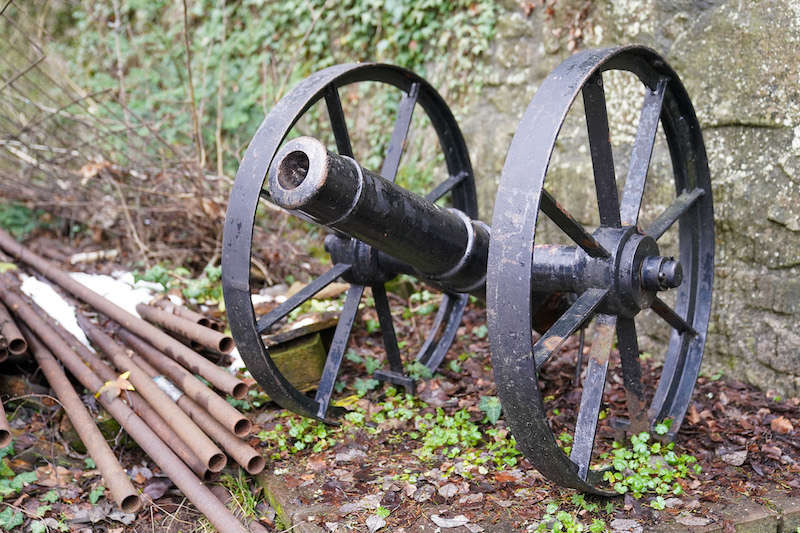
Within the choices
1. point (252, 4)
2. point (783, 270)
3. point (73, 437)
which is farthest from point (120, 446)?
point (252, 4)

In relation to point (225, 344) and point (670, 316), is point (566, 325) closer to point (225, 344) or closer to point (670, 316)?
point (670, 316)

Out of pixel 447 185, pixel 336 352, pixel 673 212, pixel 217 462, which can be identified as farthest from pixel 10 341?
pixel 673 212

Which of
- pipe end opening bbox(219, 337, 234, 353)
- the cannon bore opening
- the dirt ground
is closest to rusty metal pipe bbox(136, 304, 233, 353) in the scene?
pipe end opening bbox(219, 337, 234, 353)

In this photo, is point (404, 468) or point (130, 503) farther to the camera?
point (404, 468)

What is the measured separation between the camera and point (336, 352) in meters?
3.03

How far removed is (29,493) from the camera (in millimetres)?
2695

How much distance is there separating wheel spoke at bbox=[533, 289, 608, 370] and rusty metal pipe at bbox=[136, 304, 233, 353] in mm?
1380

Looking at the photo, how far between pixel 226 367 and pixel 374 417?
81 cm

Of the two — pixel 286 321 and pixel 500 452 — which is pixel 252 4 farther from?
pixel 500 452

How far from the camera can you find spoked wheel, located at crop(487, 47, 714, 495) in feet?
6.39

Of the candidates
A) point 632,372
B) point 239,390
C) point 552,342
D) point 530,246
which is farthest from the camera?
point 239,390

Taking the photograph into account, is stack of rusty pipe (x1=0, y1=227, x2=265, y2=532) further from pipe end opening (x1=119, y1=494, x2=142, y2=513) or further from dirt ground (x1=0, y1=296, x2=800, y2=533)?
dirt ground (x1=0, y1=296, x2=800, y2=533)

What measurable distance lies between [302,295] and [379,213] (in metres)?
0.77

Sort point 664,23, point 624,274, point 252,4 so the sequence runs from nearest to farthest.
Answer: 1. point 624,274
2. point 664,23
3. point 252,4
